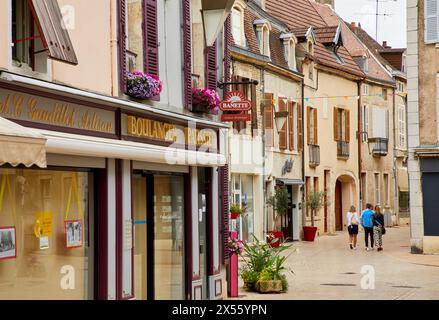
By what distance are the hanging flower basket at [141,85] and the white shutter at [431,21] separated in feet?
54.1

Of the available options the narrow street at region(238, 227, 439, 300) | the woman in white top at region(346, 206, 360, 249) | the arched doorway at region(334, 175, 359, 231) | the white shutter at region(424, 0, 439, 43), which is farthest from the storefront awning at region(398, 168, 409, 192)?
the white shutter at region(424, 0, 439, 43)

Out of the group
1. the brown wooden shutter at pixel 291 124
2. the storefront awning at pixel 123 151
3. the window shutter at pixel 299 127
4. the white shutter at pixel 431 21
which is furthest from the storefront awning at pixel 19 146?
the window shutter at pixel 299 127

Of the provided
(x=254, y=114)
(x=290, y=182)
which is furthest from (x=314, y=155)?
(x=254, y=114)

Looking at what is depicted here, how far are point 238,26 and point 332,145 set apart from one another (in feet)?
39.2

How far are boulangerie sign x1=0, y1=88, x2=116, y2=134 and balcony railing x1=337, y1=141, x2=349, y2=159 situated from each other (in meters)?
29.3

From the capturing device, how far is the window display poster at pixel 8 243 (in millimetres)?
9617

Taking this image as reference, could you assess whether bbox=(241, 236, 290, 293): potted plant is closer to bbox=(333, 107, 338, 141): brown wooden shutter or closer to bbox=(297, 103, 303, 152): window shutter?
bbox=(297, 103, 303, 152): window shutter

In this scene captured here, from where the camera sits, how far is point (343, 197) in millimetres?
42781

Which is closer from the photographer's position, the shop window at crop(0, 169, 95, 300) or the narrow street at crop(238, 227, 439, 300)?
the shop window at crop(0, 169, 95, 300)

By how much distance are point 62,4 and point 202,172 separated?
194 inches

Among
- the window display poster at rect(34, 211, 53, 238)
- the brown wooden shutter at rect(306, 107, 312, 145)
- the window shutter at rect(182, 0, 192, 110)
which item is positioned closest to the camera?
the window display poster at rect(34, 211, 53, 238)

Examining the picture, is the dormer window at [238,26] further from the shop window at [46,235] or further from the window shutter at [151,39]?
the shop window at [46,235]

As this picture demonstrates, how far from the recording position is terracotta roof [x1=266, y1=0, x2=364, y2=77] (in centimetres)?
3822
